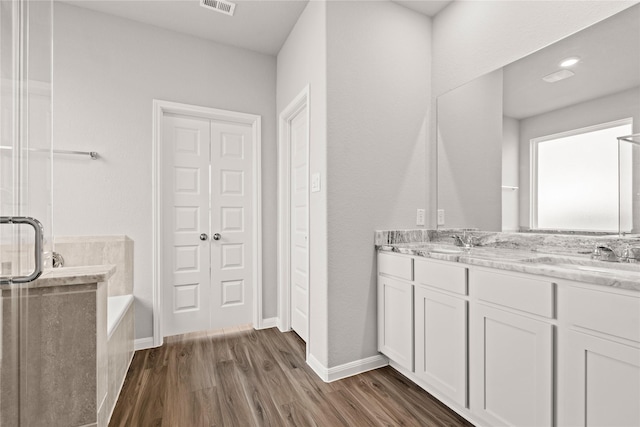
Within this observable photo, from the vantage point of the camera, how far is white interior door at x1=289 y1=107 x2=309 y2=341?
2.64m

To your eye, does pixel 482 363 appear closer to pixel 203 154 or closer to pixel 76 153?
pixel 203 154

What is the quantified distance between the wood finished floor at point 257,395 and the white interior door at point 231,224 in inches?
21.2

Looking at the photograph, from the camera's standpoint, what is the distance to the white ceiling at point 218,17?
235 cm

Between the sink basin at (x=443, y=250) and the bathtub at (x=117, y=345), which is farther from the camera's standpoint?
the sink basin at (x=443, y=250)

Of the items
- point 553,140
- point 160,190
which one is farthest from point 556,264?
point 160,190

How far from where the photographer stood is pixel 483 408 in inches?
56.5

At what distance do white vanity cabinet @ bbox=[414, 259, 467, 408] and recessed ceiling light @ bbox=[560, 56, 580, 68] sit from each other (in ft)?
4.21

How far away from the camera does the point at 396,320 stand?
6.52 ft

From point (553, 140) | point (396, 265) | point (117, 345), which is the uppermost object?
point (553, 140)

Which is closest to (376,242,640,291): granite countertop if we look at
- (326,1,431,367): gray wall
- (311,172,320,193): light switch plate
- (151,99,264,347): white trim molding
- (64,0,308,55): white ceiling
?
(326,1,431,367): gray wall

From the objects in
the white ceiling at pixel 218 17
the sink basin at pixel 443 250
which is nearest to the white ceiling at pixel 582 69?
the sink basin at pixel 443 250

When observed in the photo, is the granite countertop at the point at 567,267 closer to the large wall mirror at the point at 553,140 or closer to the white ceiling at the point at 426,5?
the large wall mirror at the point at 553,140

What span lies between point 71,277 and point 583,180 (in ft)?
8.53

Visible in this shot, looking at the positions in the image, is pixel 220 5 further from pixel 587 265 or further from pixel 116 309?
pixel 587 265
